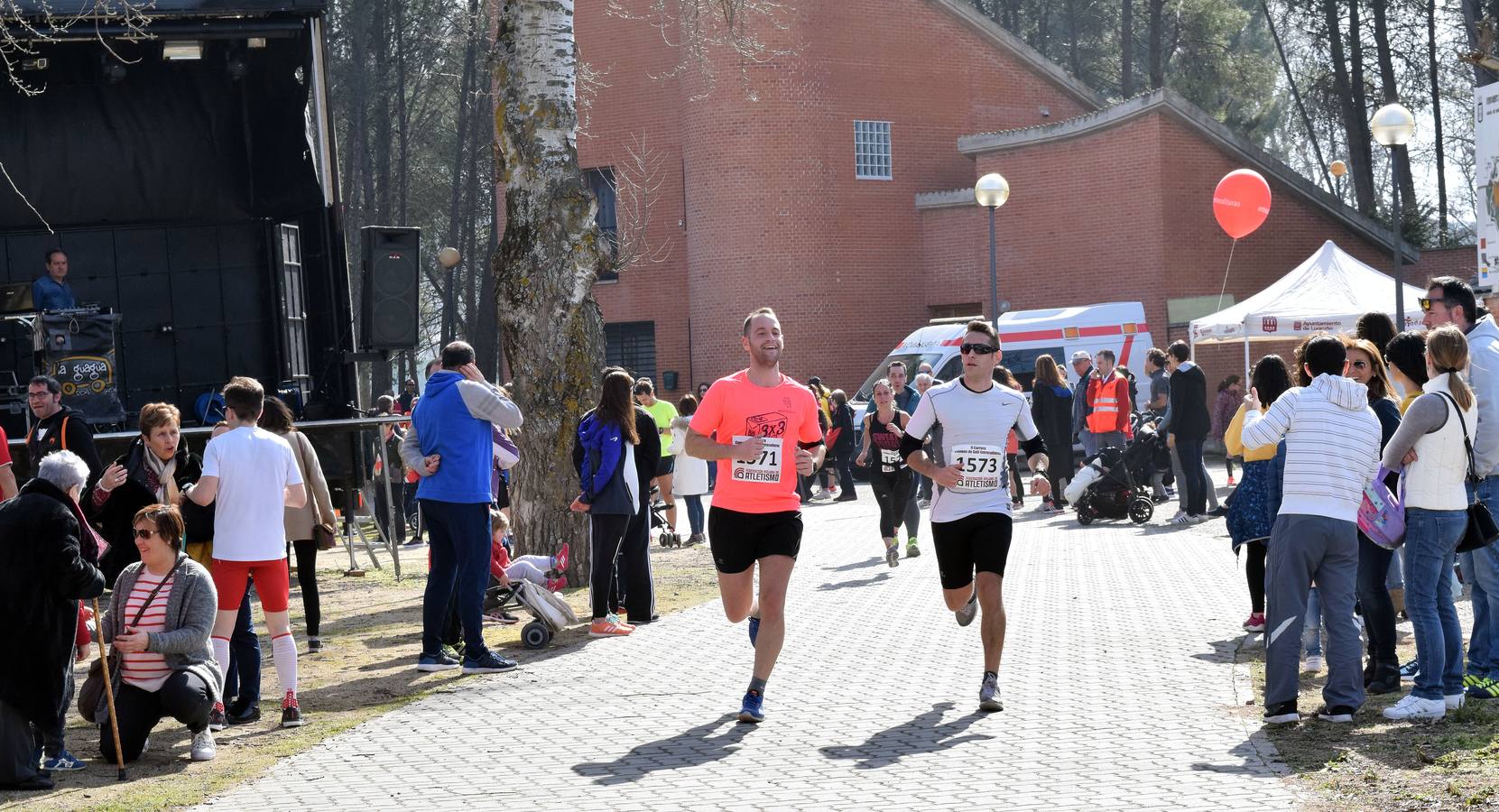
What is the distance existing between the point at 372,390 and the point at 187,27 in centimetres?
3305

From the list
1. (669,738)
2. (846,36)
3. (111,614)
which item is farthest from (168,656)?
(846,36)

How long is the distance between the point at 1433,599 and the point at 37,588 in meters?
6.26

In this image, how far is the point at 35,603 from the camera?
739 centimetres

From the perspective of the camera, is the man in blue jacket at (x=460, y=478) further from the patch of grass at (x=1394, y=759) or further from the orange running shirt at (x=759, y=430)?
the patch of grass at (x=1394, y=759)

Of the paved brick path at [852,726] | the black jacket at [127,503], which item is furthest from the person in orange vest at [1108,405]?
the black jacket at [127,503]

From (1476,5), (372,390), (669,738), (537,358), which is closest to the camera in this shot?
(669,738)

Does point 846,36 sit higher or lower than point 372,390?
higher

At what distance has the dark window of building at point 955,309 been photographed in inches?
1515

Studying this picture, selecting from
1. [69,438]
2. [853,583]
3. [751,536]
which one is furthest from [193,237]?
[751,536]

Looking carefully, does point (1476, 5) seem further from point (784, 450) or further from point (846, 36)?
point (784, 450)

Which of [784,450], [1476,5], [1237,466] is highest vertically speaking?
[1476,5]

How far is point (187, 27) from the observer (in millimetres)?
15023

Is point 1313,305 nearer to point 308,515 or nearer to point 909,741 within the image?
point 308,515

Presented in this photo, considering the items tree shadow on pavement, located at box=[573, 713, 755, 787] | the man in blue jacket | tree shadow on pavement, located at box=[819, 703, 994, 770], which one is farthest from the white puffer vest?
the man in blue jacket
